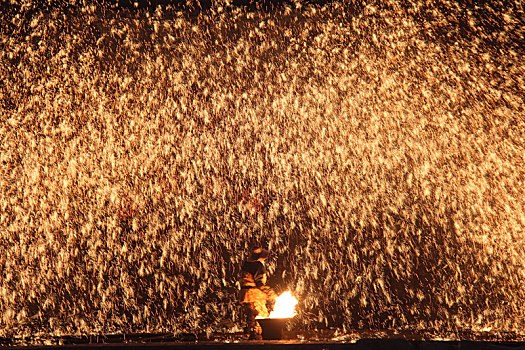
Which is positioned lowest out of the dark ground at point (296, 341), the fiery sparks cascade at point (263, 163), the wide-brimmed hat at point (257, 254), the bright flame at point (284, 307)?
the dark ground at point (296, 341)

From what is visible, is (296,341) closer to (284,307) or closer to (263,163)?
(284,307)

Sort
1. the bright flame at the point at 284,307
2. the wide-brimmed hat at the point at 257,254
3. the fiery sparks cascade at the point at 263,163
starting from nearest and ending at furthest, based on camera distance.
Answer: the bright flame at the point at 284,307 → the wide-brimmed hat at the point at 257,254 → the fiery sparks cascade at the point at 263,163

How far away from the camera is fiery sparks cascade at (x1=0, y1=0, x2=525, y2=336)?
949 cm

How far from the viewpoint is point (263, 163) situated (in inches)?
424

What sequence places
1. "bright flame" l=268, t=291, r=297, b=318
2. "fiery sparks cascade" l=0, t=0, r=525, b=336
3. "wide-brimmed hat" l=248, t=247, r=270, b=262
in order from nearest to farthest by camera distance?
"bright flame" l=268, t=291, r=297, b=318 → "wide-brimmed hat" l=248, t=247, r=270, b=262 → "fiery sparks cascade" l=0, t=0, r=525, b=336

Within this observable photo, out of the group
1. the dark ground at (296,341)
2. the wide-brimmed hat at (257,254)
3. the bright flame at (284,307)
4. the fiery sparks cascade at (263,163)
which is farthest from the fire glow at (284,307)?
the fiery sparks cascade at (263,163)

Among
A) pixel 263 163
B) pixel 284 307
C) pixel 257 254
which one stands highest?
pixel 263 163

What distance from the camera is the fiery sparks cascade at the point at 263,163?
31.1 ft

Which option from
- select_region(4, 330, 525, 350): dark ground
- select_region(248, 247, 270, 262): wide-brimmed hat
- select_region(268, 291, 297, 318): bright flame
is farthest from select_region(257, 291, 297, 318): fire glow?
select_region(248, 247, 270, 262): wide-brimmed hat

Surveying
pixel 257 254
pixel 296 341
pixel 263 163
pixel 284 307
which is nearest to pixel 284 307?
pixel 284 307

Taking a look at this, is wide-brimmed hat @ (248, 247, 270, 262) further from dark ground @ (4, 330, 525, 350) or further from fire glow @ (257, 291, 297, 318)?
dark ground @ (4, 330, 525, 350)

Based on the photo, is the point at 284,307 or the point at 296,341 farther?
the point at 284,307

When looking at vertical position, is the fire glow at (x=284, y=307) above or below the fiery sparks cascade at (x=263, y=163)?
below

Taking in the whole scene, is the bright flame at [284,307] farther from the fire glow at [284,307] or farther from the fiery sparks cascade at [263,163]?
the fiery sparks cascade at [263,163]
